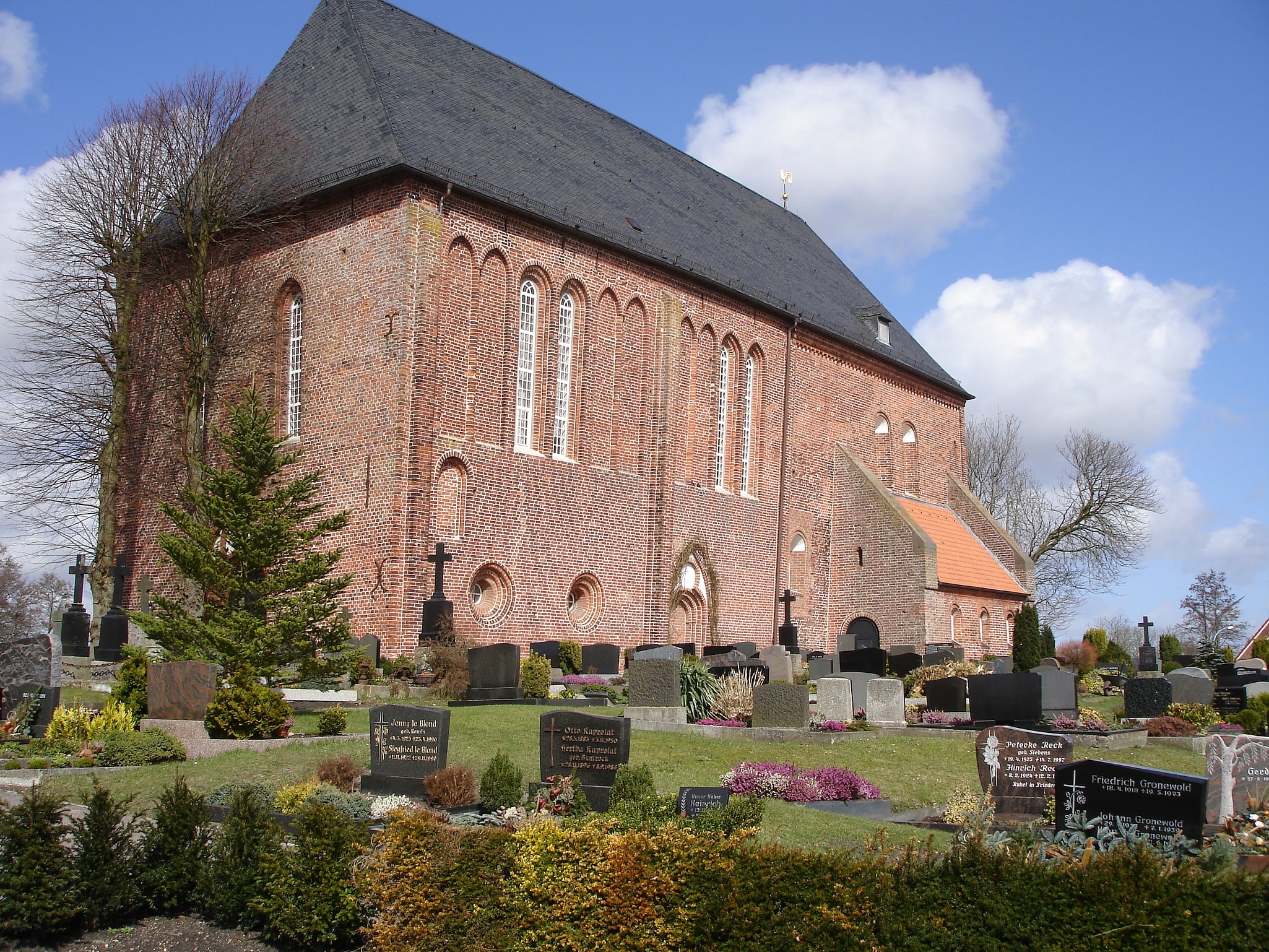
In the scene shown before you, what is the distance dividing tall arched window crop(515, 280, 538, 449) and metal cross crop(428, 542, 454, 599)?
3560 mm

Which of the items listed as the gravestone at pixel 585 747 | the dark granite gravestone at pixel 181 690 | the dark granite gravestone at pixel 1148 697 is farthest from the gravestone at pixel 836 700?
the dark granite gravestone at pixel 181 690

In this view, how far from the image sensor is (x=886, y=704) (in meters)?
16.9

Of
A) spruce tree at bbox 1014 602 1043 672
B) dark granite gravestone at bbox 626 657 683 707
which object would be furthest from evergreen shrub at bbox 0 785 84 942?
spruce tree at bbox 1014 602 1043 672

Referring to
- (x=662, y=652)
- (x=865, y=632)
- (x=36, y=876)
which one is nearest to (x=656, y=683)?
(x=662, y=652)

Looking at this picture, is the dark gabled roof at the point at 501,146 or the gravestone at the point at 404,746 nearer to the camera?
the gravestone at the point at 404,746

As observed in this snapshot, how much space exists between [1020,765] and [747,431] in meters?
20.4

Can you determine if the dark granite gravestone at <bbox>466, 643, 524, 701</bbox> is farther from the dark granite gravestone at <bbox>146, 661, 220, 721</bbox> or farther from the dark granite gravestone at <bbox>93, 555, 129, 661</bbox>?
the dark granite gravestone at <bbox>93, 555, 129, 661</bbox>

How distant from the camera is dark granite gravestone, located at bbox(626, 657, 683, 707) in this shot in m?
16.0

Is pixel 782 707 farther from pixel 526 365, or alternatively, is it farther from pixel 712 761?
pixel 526 365

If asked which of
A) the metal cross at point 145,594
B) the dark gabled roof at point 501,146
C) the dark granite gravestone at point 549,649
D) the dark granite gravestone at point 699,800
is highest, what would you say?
the dark gabled roof at point 501,146

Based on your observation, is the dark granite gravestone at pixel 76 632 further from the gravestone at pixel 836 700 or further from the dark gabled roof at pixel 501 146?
the gravestone at pixel 836 700

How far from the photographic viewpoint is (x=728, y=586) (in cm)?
2847

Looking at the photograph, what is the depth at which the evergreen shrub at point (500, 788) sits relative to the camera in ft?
31.7

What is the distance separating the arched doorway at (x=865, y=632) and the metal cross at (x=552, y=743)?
68.4ft
